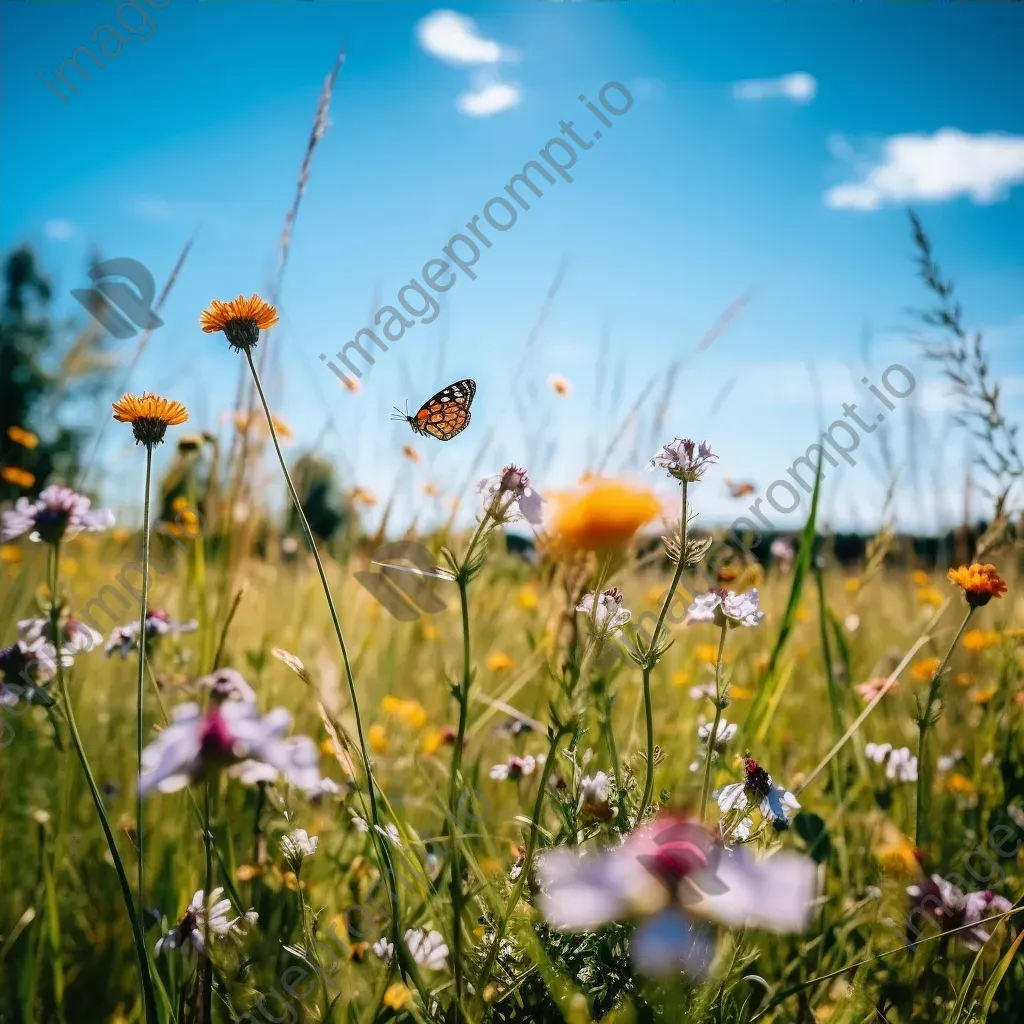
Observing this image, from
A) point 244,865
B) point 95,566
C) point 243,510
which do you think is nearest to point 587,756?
point 244,865

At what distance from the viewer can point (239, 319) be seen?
0.82 meters

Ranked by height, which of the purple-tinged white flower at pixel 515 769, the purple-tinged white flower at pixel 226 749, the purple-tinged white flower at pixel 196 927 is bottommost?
the purple-tinged white flower at pixel 196 927

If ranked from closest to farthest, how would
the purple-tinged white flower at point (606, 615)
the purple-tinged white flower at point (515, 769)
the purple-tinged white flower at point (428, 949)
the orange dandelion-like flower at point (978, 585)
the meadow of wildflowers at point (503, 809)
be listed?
the meadow of wildflowers at point (503, 809) → the purple-tinged white flower at point (606, 615) → the purple-tinged white flower at point (428, 949) → the orange dandelion-like flower at point (978, 585) → the purple-tinged white flower at point (515, 769)

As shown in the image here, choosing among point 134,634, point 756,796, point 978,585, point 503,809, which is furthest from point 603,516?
point 503,809

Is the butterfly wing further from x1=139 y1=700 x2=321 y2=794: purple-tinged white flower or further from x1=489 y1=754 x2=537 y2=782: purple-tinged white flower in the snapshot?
x1=139 y1=700 x2=321 y2=794: purple-tinged white flower

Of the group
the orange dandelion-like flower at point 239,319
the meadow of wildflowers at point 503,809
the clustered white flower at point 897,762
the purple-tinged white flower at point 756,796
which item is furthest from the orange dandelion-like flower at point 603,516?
the clustered white flower at point 897,762

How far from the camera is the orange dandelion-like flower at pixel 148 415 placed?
30.6 inches

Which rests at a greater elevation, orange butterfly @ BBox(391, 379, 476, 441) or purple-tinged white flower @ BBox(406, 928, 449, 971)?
orange butterfly @ BBox(391, 379, 476, 441)

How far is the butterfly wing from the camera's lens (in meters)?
1.34

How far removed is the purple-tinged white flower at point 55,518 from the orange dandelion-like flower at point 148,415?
23 centimetres

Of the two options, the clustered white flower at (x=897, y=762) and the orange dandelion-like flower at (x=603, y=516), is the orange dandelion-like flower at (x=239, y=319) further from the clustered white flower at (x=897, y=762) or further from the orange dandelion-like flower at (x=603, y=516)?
the clustered white flower at (x=897, y=762)

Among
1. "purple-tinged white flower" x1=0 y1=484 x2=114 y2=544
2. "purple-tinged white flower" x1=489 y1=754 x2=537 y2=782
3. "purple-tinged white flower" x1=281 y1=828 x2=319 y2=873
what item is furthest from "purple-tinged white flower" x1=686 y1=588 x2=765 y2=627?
"purple-tinged white flower" x1=0 y1=484 x2=114 y2=544

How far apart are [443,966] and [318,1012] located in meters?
0.20

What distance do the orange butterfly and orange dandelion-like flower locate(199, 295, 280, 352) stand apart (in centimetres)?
46
